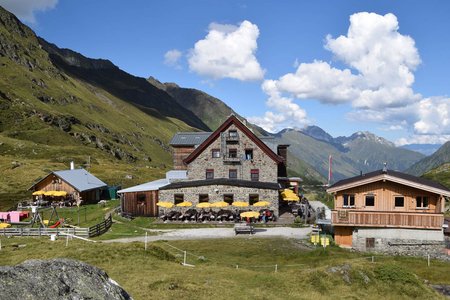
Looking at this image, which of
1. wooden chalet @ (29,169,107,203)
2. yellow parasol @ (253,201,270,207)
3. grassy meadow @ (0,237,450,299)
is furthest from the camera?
wooden chalet @ (29,169,107,203)

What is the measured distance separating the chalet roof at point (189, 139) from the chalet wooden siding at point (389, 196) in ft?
104

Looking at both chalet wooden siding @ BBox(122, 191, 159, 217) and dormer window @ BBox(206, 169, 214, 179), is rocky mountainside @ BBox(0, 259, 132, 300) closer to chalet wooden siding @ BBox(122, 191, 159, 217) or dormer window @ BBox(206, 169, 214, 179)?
chalet wooden siding @ BBox(122, 191, 159, 217)

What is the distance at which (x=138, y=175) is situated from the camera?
118m

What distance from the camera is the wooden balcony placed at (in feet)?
134

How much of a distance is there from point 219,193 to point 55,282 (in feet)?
157

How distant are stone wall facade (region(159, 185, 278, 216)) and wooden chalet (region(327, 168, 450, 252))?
13.0 meters

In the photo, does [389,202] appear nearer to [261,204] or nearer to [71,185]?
[261,204]

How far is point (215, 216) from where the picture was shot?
55.6 meters

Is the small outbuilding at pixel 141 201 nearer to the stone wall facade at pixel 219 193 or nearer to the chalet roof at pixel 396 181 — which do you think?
the stone wall facade at pixel 219 193

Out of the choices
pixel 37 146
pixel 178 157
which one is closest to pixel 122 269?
pixel 178 157

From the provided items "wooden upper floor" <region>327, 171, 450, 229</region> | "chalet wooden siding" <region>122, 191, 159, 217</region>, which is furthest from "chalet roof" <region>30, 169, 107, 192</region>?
"wooden upper floor" <region>327, 171, 450, 229</region>

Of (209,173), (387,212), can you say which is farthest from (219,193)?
(387,212)

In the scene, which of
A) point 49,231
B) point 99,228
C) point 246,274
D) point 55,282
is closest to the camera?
point 55,282

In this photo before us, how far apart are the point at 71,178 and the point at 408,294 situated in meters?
65.0
